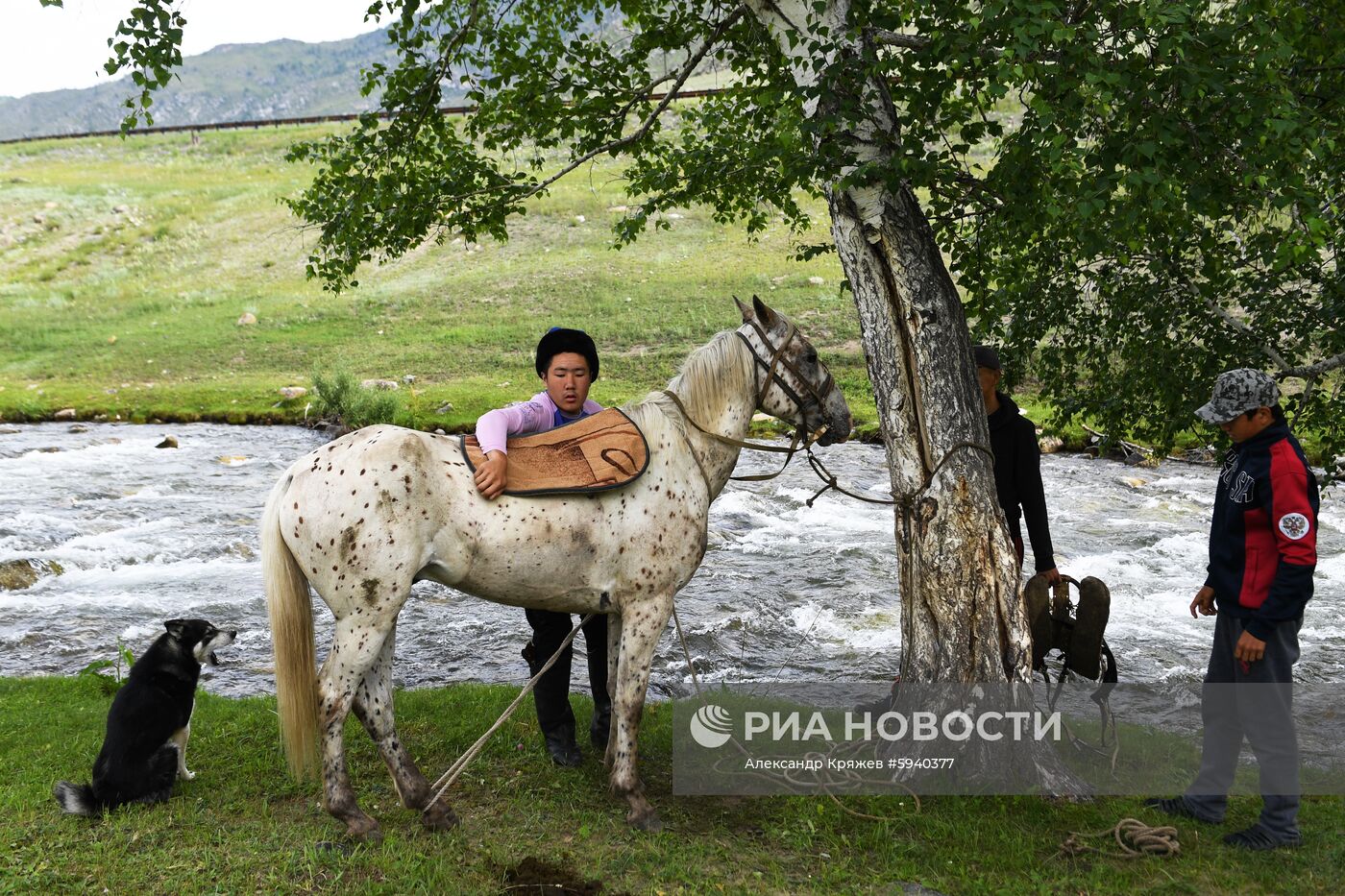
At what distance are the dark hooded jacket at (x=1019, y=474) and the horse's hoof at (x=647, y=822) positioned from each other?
9.15 ft

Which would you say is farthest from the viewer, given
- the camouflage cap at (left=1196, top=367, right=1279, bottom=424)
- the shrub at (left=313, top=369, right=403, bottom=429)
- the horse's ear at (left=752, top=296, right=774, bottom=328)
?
the shrub at (left=313, top=369, right=403, bottom=429)

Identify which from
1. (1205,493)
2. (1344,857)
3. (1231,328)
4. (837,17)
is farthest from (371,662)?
(1205,493)

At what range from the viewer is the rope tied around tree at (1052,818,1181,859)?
4914 millimetres

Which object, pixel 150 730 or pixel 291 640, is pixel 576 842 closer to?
pixel 291 640

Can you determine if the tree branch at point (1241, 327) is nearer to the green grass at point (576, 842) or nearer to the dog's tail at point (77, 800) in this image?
the green grass at point (576, 842)

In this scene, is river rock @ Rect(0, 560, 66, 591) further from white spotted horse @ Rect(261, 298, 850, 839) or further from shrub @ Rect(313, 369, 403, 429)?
shrub @ Rect(313, 369, 403, 429)

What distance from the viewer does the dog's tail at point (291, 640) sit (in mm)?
5074

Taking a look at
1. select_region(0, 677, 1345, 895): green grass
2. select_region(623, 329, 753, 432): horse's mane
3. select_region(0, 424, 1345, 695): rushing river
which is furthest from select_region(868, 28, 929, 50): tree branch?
select_region(0, 424, 1345, 695): rushing river

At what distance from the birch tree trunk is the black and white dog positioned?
4.37m

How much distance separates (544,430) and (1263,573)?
151 inches

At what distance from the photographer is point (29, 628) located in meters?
10.2

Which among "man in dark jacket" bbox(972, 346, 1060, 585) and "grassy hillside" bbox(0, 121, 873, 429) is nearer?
"man in dark jacket" bbox(972, 346, 1060, 585)

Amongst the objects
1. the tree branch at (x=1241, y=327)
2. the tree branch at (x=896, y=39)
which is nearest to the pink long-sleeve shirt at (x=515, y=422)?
the tree branch at (x=896, y=39)

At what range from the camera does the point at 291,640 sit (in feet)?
16.8
